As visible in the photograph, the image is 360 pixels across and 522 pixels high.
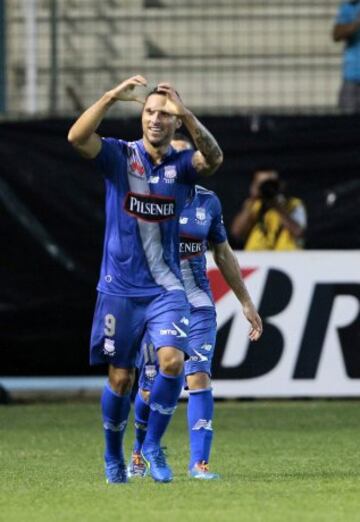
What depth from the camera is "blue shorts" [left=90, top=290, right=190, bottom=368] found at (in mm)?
8797

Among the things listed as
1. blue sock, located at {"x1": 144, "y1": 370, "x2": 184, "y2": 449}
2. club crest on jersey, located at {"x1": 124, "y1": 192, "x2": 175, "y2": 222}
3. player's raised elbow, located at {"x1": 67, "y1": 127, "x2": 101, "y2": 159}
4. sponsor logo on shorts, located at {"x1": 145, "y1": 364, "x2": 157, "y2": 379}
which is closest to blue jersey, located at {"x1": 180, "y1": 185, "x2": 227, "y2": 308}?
sponsor logo on shorts, located at {"x1": 145, "y1": 364, "x2": 157, "y2": 379}

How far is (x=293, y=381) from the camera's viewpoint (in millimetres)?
14883

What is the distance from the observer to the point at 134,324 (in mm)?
8852

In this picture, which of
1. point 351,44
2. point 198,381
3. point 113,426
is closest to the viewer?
point 113,426

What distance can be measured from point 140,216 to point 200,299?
1227 millimetres

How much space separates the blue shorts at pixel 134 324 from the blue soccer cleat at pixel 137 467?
1130mm

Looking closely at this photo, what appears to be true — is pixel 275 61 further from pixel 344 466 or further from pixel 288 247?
pixel 344 466

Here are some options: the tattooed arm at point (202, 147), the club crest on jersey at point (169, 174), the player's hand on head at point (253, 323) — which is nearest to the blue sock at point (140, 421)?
the player's hand on head at point (253, 323)

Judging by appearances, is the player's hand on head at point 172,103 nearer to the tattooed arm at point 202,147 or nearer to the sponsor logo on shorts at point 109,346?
the tattooed arm at point 202,147

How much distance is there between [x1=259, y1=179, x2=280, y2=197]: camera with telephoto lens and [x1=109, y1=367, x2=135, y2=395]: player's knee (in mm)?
6303

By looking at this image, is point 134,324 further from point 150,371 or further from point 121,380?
point 150,371

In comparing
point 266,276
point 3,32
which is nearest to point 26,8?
point 3,32

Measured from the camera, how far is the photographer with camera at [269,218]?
49.5ft

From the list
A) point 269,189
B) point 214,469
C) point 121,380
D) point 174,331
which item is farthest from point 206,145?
point 269,189
